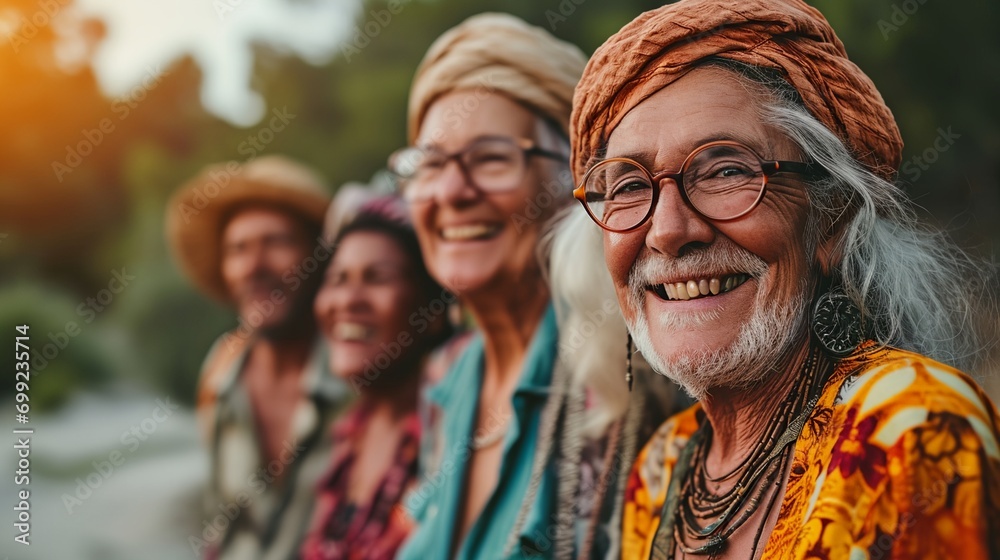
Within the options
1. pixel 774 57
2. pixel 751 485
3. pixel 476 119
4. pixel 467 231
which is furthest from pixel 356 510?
pixel 774 57

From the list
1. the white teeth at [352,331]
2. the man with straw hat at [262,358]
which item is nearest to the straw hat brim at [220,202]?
the man with straw hat at [262,358]

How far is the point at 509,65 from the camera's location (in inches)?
118

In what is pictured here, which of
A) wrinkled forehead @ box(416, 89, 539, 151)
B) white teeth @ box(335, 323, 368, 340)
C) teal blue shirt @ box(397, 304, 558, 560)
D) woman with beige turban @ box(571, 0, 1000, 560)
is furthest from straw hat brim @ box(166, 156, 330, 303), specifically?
woman with beige turban @ box(571, 0, 1000, 560)

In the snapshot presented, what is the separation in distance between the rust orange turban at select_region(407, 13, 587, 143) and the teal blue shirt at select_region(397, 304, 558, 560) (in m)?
0.70

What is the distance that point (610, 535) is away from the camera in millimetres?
2604

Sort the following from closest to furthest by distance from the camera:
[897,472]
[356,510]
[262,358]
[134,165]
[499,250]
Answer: [897,472]
[499,250]
[356,510]
[262,358]
[134,165]

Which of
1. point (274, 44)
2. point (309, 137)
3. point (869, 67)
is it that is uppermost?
point (274, 44)

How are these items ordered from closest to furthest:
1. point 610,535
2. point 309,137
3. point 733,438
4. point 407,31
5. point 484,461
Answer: point 733,438, point 610,535, point 484,461, point 407,31, point 309,137

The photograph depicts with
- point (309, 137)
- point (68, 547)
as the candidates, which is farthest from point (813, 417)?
point (68, 547)

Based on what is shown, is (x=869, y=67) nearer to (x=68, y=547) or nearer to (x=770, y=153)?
(x=770, y=153)

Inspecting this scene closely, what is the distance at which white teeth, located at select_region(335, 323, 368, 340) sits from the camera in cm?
359

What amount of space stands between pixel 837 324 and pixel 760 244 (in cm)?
23

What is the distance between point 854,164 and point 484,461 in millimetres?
1647

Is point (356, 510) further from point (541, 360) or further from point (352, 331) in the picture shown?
point (541, 360)
